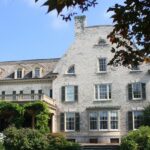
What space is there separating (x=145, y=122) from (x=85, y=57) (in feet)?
31.5

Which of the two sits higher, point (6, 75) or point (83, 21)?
point (83, 21)

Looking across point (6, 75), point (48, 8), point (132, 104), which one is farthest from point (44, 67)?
point (48, 8)

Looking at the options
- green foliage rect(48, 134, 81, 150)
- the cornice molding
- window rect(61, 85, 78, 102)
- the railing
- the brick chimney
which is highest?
the brick chimney

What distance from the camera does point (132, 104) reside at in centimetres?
4109

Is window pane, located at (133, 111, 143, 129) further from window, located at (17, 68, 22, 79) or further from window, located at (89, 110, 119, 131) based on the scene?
window, located at (17, 68, 22, 79)

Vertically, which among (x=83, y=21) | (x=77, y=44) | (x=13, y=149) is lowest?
(x=13, y=149)

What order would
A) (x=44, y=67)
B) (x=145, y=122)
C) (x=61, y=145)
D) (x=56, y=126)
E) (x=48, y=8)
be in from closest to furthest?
(x=48, y=8), (x=61, y=145), (x=145, y=122), (x=56, y=126), (x=44, y=67)

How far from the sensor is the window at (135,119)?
133 feet

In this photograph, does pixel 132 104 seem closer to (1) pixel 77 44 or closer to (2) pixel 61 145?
(1) pixel 77 44

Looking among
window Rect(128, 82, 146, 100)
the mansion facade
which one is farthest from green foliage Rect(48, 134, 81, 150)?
window Rect(128, 82, 146, 100)

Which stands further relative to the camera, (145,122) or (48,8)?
(145,122)

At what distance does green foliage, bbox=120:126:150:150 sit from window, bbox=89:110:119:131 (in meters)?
10.9

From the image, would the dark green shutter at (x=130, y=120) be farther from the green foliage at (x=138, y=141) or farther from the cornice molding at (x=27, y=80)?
the green foliage at (x=138, y=141)

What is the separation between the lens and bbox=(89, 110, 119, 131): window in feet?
133
